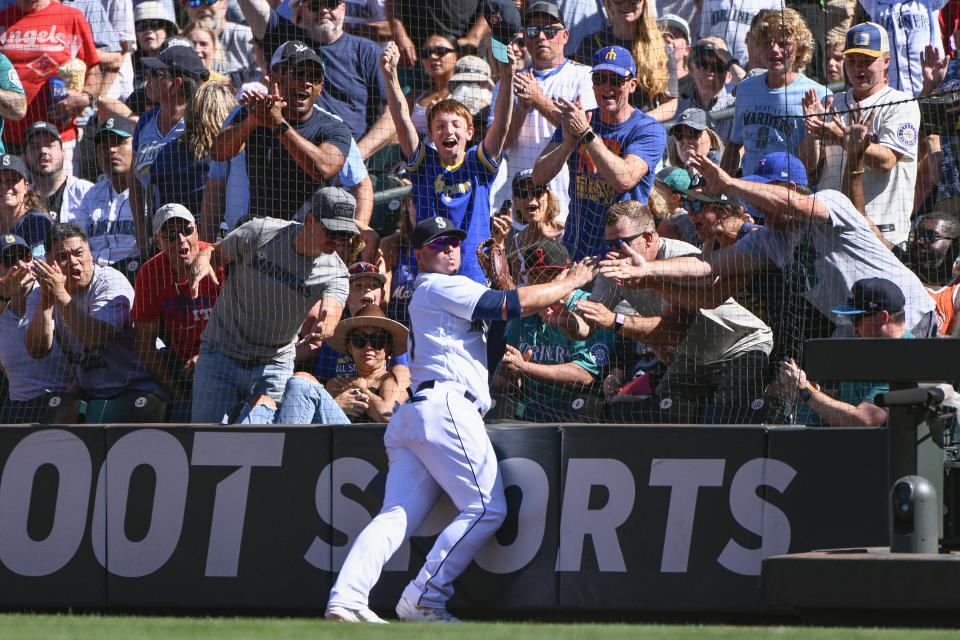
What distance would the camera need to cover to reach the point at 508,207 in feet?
27.0

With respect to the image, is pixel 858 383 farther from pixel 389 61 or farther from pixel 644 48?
pixel 389 61

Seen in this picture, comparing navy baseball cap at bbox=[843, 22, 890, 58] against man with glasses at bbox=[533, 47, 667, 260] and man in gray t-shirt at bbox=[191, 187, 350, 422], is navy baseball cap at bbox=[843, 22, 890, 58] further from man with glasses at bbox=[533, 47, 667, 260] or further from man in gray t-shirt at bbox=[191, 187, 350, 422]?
man in gray t-shirt at bbox=[191, 187, 350, 422]

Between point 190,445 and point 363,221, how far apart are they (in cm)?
222

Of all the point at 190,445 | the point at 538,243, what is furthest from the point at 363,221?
the point at 190,445

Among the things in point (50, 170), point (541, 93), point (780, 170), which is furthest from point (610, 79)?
point (50, 170)

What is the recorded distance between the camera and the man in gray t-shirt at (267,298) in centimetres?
721

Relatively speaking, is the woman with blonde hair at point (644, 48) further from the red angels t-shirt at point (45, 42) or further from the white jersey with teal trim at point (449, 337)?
the red angels t-shirt at point (45, 42)

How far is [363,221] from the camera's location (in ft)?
26.9

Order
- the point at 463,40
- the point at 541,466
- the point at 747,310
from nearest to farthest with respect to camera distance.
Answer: the point at 541,466 → the point at 747,310 → the point at 463,40

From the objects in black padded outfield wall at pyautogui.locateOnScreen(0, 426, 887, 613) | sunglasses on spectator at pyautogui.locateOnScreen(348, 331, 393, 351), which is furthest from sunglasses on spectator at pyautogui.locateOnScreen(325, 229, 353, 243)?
black padded outfield wall at pyautogui.locateOnScreen(0, 426, 887, 613)

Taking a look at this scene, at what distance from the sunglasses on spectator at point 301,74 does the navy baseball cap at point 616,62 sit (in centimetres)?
188

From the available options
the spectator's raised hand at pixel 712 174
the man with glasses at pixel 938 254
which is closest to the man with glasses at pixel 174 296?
the spectator's raised hand at pixel 712 174

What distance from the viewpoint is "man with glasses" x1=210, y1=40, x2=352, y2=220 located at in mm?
7977

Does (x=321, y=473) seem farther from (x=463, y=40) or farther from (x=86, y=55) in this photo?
(x=86, y=55)
